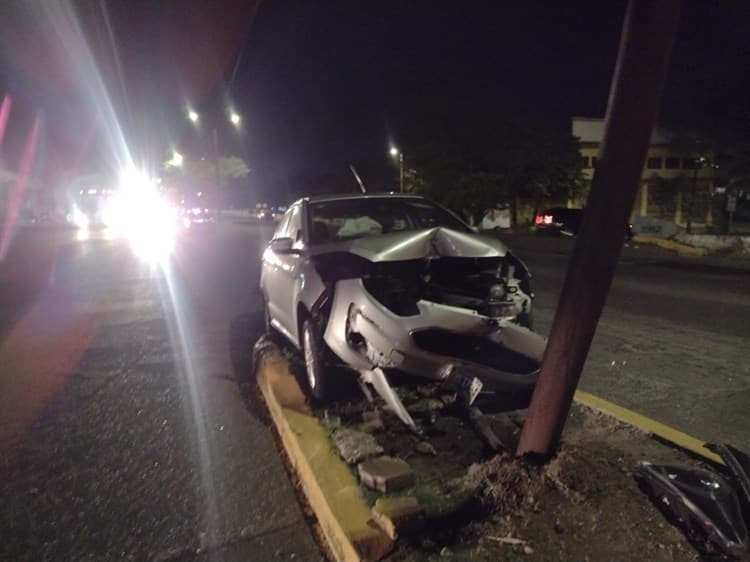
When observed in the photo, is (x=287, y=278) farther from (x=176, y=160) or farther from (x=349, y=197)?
(x=176, y=160)

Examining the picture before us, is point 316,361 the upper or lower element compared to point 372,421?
upper

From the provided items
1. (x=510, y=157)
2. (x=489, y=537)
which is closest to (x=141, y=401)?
(x=489, y=537)

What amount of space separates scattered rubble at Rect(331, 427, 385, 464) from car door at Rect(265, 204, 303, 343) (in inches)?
74.0

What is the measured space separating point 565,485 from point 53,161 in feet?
213

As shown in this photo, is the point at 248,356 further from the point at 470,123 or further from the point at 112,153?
the point at 112,153

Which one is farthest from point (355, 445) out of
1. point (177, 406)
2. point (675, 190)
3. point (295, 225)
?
point (675, 190)

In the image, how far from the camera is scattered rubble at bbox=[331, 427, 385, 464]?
4160mm

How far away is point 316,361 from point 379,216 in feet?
7.40

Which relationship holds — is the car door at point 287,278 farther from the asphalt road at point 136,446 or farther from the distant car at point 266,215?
the distant car at point 266,215

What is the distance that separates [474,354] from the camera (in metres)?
4.88

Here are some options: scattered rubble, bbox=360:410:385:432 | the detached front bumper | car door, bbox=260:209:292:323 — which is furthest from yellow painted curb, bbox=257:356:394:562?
car door, bbox=260:209:292:323

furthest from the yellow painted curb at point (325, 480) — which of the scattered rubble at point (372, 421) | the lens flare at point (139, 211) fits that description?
the lens flare at point (139, 211)

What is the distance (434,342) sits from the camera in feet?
15.5

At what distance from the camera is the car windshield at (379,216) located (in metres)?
6.89
